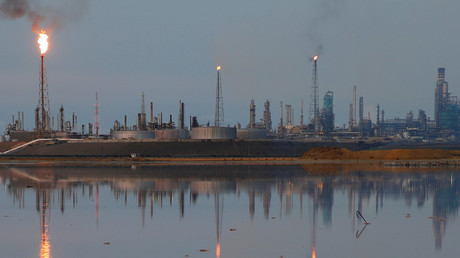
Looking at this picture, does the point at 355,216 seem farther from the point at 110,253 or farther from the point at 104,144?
the point at 104,144

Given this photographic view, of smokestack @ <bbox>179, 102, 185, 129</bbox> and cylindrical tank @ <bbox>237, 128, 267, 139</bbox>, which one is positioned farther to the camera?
smokestack @ <bbox>179, 102, 185, 129</bbox>

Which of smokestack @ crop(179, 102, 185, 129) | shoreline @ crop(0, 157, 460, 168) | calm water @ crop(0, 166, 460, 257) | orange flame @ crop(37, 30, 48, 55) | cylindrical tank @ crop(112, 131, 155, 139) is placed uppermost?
orange flame @ crop(37, 30, 48, 55)

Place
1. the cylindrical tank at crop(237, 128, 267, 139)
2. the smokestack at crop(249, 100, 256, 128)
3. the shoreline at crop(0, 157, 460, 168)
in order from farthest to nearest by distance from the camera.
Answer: the smokestack at crop(249, 100, 256, 128) → the cylindrical tank at crop(237, 128, 267, 139) → the shoreline at crop(0, 157, 460, 168)

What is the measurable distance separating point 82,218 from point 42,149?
104m

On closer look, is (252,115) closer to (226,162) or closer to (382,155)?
(382,155)

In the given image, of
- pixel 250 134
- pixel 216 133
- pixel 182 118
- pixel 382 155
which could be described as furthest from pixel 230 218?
pixel 182 118

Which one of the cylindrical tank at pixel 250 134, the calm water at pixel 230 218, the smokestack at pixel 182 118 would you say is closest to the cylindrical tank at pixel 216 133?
the cylindrical tank at pixel 250 134

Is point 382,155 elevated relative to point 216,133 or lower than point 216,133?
lower

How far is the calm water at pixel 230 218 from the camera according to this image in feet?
84.2

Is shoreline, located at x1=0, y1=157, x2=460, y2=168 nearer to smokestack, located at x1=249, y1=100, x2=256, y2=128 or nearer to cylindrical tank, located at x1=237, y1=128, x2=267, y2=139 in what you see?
cylindrical tank, located at x1=237, y1=128, x2=267, y2=139

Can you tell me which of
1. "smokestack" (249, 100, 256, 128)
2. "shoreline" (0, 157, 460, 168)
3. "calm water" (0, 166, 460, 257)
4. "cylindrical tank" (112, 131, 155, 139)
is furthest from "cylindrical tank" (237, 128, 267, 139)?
"calm water" (0, 166, 460, 257)

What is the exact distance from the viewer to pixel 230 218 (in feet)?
113

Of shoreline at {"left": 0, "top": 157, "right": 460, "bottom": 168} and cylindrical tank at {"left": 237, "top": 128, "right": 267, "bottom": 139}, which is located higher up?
cylindrical tank at {"left": 237, "top": 128, "right": 267, "bottom": 139}

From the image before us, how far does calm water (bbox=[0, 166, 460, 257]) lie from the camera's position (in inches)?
1011
